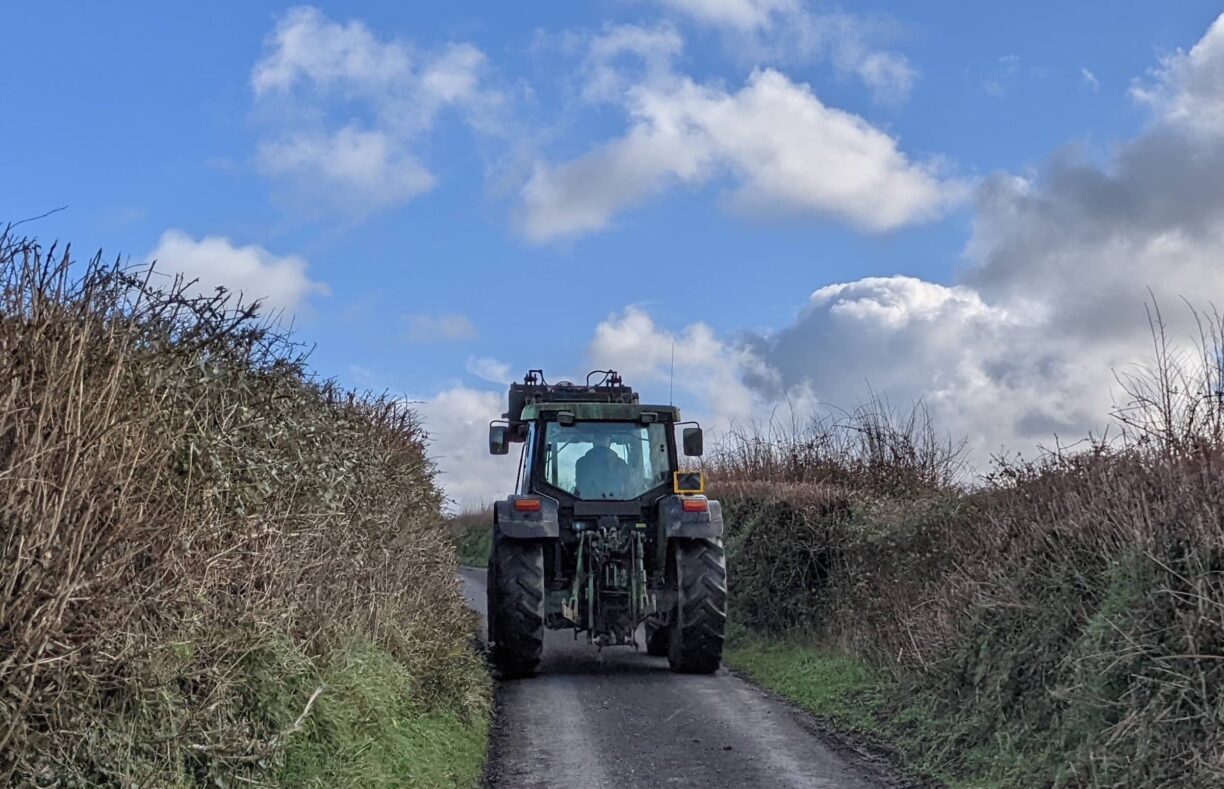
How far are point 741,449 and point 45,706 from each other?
55.7 feet

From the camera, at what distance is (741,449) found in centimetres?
2077

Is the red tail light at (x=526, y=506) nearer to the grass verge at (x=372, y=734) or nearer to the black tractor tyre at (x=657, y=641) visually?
the black tractor tyre at (x=657, y=641)

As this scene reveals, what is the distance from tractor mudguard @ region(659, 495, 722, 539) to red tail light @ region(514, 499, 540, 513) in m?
1.35

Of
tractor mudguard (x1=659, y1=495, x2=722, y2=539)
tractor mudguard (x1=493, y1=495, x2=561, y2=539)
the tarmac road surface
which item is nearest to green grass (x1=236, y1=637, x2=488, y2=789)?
the tarmac road surface

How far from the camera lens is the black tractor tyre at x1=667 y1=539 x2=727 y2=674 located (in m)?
11.1

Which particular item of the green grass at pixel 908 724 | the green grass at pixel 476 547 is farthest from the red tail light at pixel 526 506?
the green grass at pixel 476 547

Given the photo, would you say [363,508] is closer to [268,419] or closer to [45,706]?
[268,419]

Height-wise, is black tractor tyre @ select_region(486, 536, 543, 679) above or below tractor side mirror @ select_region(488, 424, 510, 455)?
below

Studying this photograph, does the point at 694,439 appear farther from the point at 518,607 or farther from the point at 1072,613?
the point at 1072,613

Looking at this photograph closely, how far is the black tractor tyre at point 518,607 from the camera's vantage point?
35.6 feet

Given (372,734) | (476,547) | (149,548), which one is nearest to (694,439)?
(372,734)

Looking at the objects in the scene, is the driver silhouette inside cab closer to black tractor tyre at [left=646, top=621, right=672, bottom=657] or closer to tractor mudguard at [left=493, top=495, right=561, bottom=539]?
tractor mudguard at [left=493, top=495, right=561, bottom=539]

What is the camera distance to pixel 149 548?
5117 millimetres

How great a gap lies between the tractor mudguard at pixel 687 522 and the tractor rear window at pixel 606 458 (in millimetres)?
655
